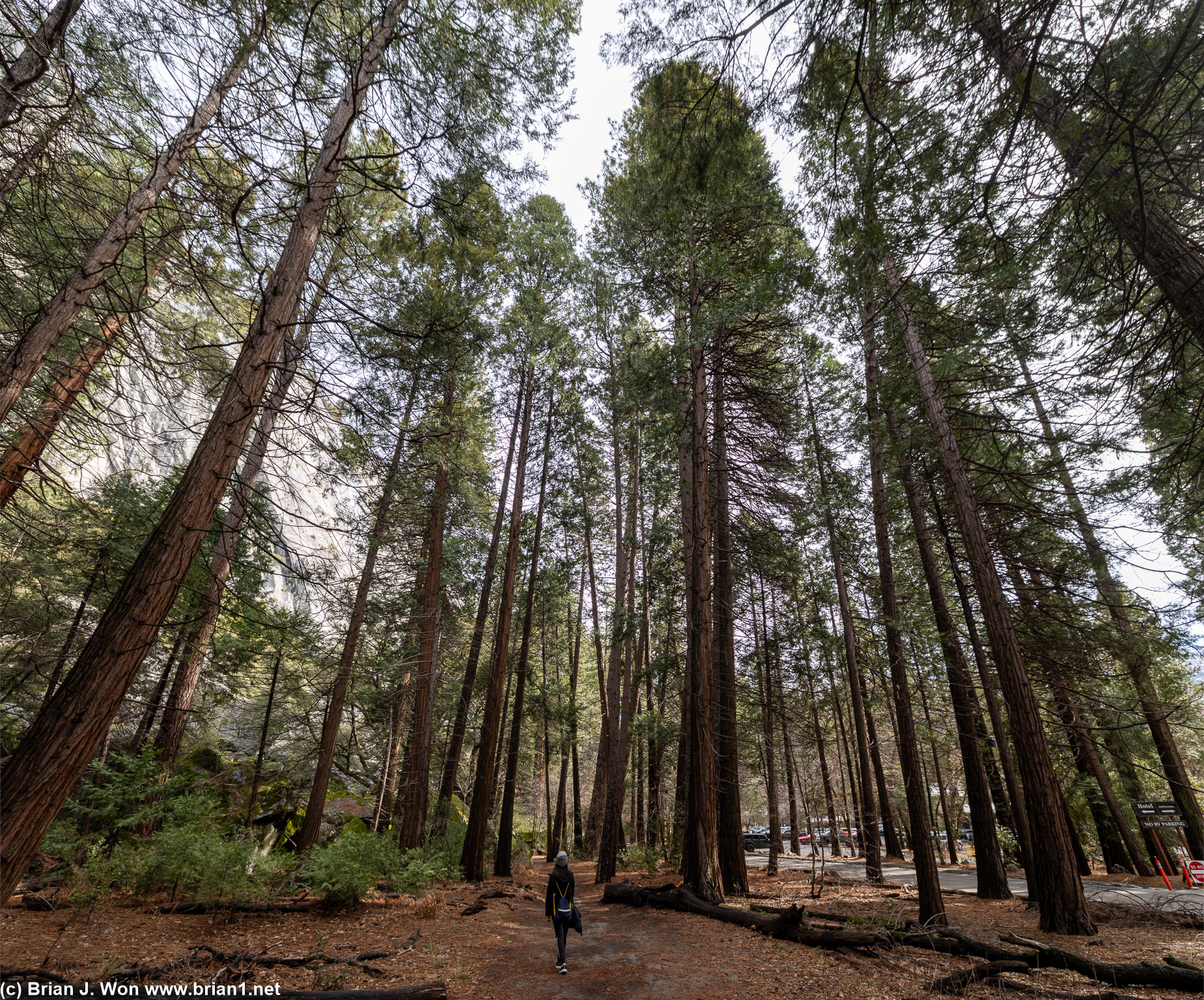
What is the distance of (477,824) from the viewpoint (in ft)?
37.9

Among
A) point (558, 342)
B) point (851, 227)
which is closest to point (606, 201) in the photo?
point (558, 342)

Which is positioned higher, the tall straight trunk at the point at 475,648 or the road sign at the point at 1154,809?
the tall straight trunk at the point at 475,648

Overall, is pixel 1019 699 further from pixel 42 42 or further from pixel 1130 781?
pixel 42 42

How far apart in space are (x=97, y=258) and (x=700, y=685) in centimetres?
1003

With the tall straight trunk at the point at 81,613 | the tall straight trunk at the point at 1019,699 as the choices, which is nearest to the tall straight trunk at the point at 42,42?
the tall straight trunk at the point at 81,613

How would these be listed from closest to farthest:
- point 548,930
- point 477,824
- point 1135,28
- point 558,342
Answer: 1. point 1135,28
2. point 548,930
3. point 477,824
4. point 558,342

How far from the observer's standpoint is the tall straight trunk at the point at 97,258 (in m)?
4.46

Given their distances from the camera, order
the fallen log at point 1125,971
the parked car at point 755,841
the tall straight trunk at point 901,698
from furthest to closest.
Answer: the parked car at point 755,841, the tall straight trunk at point 901,698, the fallen log at point 1125,971

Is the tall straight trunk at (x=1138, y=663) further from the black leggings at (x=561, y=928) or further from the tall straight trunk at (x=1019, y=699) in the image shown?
the black leggings at (x=561, y=928)

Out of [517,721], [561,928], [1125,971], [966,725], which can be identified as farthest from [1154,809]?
[517,721]

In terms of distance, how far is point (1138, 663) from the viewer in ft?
32.3

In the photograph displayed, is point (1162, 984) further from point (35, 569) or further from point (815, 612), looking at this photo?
point (35, 569)

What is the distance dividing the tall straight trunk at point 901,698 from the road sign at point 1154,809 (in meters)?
4.25

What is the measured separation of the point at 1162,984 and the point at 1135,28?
322 inches
